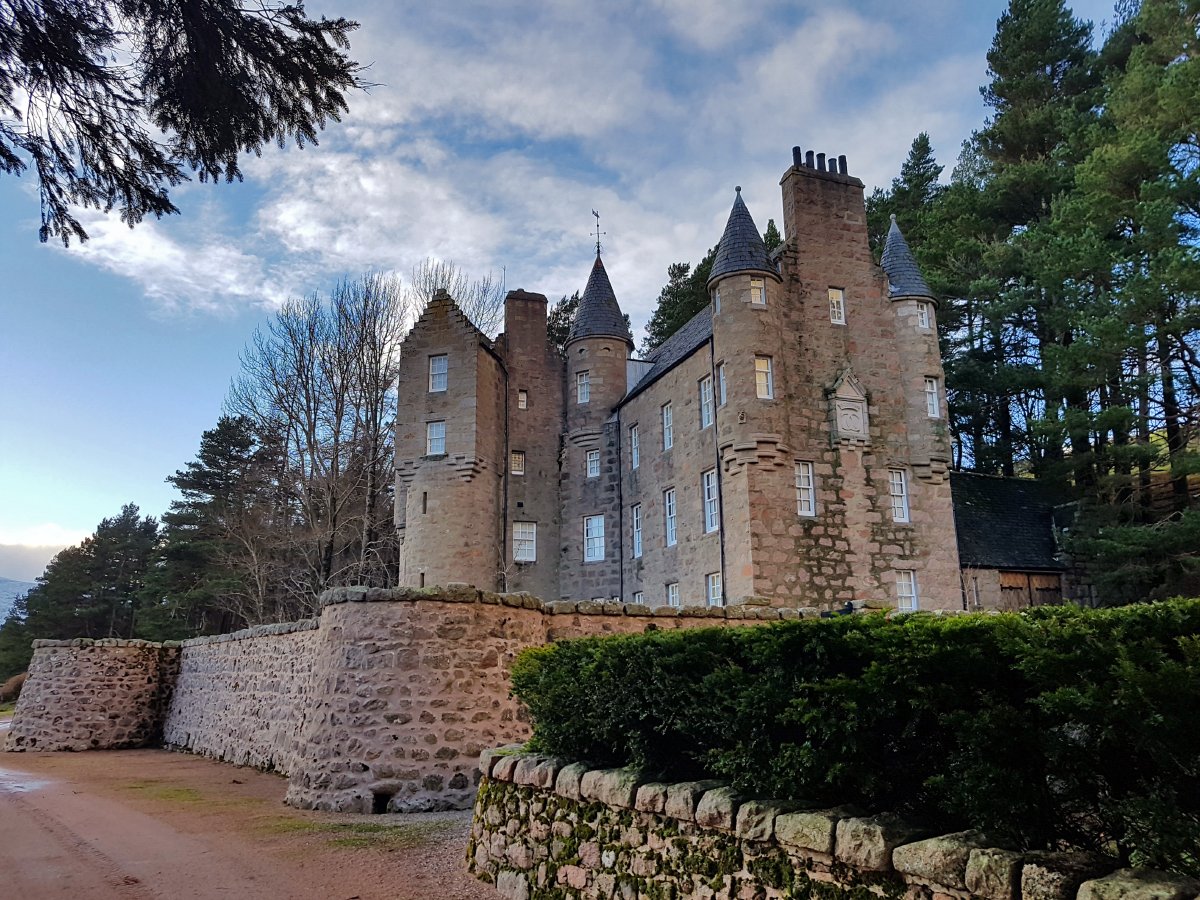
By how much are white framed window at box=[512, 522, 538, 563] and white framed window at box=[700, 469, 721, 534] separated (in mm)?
8341

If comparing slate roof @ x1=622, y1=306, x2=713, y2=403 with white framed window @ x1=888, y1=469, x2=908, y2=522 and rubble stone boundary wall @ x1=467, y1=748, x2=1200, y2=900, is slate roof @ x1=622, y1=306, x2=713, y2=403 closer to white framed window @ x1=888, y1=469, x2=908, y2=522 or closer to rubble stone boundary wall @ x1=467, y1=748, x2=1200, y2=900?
white framed window @ x1=888, y1=469, x2=908, y2=522

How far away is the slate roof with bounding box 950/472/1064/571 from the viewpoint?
27.6m

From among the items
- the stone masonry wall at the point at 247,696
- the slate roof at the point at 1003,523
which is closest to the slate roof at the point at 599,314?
the slate roof at the point at 1003,523

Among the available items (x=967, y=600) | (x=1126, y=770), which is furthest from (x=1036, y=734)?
(x=967, y=600)

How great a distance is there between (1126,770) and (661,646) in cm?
289

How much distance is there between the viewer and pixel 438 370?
3050 centimetres

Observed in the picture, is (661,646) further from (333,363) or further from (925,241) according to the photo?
(925,241)

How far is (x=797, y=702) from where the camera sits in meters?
4.52

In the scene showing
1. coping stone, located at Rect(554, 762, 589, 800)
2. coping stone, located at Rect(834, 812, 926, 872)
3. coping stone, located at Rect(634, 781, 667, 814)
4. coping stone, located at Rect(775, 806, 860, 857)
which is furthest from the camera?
coping stone, located at Rect(554, 762, 589, 800)

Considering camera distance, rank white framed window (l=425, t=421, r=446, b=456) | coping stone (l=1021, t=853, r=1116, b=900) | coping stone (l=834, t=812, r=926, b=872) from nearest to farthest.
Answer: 1. coping stone (l=1021, t=853, r=1116, b=900)
2. coping stone (l=834, t=812, r=926, b=872)
3. white framed window (l=425, t=421, r=446, b=456)

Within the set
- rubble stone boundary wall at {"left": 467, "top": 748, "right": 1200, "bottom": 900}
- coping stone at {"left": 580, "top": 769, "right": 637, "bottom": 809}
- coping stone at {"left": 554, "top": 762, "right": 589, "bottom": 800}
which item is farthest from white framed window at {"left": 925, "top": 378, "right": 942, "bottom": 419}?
coping stone at {"left": 580, "top": 769, "right": 637, "bottom": 809}

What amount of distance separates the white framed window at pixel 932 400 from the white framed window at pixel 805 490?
464cm

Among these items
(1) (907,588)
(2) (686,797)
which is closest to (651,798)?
(2) (686,797)

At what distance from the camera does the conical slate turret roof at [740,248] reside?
24.5 meters
